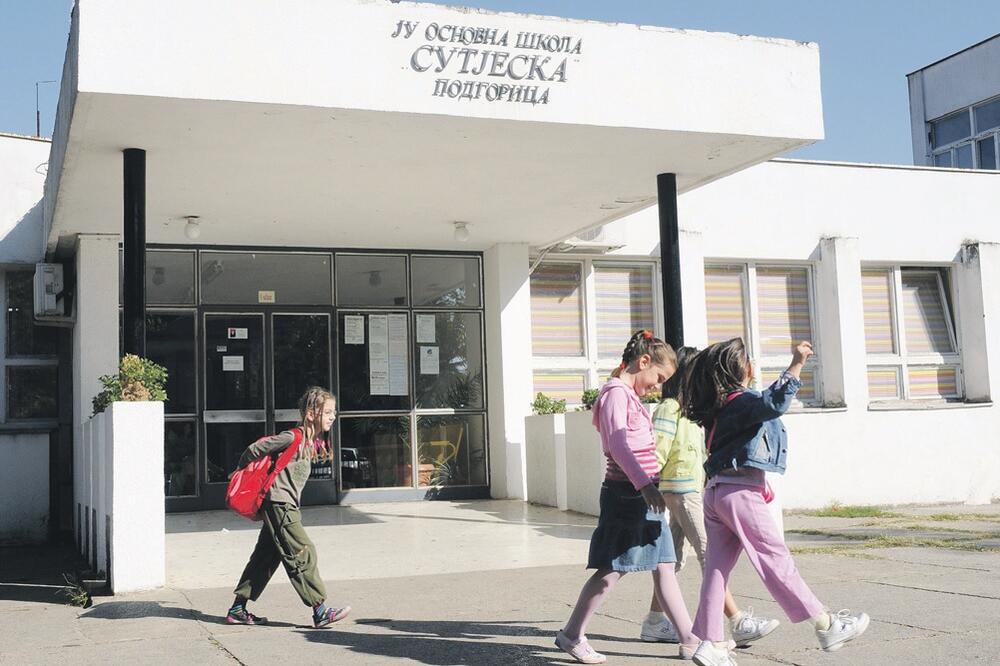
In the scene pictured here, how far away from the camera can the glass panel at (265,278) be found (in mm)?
13656

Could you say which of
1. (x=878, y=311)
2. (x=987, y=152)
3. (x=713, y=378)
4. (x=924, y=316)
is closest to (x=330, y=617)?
(x=713, y=378)

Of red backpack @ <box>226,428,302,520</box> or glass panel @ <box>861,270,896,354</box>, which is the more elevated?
glass panel @ <box>861,270,896,354</box>

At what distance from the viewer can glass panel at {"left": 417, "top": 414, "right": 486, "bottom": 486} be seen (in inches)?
562

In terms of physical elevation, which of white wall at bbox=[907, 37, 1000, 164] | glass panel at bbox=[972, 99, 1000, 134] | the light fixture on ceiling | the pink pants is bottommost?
the pink pants

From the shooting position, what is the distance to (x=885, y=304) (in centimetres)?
1599

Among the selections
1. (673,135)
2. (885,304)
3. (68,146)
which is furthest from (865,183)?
(68,146)

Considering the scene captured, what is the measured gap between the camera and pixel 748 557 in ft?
16.8

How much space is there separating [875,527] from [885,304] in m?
5.19

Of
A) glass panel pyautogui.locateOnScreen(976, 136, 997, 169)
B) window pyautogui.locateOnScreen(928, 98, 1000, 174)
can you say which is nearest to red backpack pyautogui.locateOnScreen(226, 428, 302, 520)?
window pyautogui.locateOnScreen(928, 98, 1000, 174)

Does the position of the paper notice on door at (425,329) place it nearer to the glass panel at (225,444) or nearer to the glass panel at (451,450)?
the glass panel at (451,450)

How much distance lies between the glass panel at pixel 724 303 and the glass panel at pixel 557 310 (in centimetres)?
182

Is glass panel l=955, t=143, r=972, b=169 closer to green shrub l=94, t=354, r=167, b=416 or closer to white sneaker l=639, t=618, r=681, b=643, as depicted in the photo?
green shrub l=94, t=354, r=167, b=416

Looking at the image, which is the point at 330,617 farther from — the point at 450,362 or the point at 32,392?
the point at 32,392

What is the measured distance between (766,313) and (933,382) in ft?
9.19
